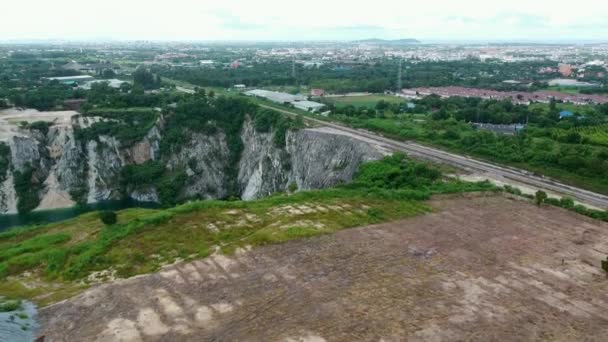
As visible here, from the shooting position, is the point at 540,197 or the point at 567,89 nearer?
the point at 540,197

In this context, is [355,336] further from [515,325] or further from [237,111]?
[237,111]

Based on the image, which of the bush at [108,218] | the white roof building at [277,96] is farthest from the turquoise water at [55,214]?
the bush at [108,218]

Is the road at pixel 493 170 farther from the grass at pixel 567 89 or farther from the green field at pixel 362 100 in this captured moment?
the grass at pixel 567 89

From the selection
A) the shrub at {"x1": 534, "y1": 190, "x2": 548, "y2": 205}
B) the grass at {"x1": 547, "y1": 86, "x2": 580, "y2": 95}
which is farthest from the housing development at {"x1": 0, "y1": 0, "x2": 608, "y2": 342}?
the grass at {"x1": 547, "y1": 86, "x2": 580, "y2": 95}

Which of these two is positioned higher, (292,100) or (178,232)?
(292,100)

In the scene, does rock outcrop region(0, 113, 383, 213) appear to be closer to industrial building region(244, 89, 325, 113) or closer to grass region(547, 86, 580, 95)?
industrial building region(244, 89, 325, 113)

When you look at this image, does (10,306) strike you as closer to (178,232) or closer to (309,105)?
(178,232)

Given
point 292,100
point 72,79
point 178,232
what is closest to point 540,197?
point 178,232
